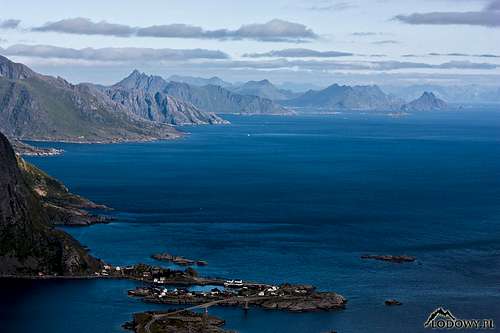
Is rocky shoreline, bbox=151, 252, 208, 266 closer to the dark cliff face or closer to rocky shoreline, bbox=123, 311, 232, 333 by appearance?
the dark cliff face

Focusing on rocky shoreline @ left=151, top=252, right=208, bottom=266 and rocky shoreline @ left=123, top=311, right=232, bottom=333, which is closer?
rocky shoreline @ left=123, top=311, right=232, bottom=333

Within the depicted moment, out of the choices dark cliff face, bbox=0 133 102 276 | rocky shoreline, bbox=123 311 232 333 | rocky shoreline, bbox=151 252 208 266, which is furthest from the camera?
rocky shoreline, bbox=151 252 208 266

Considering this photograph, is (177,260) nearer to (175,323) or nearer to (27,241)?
(27,241)

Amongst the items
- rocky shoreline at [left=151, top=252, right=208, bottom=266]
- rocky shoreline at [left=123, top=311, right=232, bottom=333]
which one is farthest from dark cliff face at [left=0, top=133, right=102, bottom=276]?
rocky shoreline at [left=123, top=311, right=232, bottom=333]

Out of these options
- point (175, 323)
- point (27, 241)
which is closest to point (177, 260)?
point (27, 241)

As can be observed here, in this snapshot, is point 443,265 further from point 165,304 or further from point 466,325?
point 165,304

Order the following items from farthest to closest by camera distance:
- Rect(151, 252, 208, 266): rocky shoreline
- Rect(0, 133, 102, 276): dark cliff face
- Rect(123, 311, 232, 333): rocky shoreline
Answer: Rect(151, 252, 208, 266): rocky shoreline
Rect(0, 133, 102, 276): dark cliff face
Rect(123, 311, 232, 333): rocky shoreline

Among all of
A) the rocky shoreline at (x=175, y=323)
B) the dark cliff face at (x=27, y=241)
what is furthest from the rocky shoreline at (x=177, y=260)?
the rocky shoreline at (x=175, y=323)

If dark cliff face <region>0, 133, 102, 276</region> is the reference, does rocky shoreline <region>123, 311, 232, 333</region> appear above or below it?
below

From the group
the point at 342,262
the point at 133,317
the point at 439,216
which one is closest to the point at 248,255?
the point at 342,262
